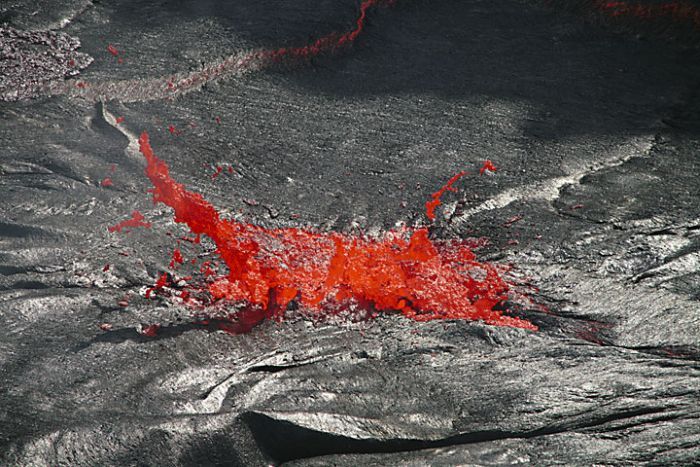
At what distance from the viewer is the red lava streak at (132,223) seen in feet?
7.48

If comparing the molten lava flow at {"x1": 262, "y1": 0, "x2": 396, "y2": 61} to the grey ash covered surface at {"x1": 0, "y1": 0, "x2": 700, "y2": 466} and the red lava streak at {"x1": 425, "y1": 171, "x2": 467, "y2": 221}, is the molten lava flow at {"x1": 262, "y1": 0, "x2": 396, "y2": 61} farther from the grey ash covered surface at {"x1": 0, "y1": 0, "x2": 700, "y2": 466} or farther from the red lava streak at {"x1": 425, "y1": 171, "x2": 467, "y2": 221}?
the red lava streak at {"x1": 425, "y1": 171, "x2": 467, "y2": 221}

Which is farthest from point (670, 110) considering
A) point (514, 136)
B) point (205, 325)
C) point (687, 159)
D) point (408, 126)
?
point (205, 325)

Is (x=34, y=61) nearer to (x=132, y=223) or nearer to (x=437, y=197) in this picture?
(x=132, y=223)

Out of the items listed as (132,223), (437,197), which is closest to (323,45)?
(437,197)

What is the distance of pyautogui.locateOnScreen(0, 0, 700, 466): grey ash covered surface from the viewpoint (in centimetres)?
168

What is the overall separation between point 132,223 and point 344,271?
0.68 metres

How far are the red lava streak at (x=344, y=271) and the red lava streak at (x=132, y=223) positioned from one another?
0.36ft

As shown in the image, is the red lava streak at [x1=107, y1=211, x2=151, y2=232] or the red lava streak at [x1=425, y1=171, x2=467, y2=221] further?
the red lava streak at [x1=425, y1=171, x2=467, y2=221]

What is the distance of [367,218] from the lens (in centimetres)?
248

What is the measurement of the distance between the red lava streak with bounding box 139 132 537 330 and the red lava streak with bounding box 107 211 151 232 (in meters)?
0.11

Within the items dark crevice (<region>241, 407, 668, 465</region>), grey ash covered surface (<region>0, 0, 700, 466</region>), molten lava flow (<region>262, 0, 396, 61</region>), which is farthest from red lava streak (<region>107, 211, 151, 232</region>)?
molten lava flow (<region>262, 0, 396, 61</region>)

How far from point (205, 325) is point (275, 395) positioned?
1.14 feet

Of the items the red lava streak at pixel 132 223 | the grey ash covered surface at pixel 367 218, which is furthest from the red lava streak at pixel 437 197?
the red lava streak at pixel 132 223

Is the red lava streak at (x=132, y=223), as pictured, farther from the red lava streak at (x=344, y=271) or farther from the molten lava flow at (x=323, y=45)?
the molten lava flow at (x=323, y=45)
